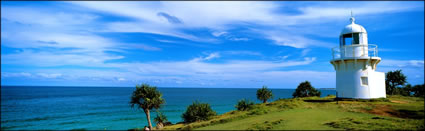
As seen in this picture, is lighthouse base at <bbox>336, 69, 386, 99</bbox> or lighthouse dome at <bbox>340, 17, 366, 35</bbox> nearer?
lighthouse base at <bbox>336, 69, 386, 99</bbox>

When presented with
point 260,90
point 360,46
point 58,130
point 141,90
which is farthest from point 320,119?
point 58,130

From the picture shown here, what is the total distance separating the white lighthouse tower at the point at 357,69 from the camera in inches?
864

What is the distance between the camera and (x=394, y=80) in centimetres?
4622

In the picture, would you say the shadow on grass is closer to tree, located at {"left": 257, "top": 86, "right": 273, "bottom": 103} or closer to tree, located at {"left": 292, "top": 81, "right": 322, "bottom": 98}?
tree, located at {"left": 257, "top": 86, "right": 273, "bottom": 103}

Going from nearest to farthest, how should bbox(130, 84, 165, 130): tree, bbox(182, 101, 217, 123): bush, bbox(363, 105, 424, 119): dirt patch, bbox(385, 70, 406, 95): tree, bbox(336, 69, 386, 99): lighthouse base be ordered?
bbox(363, 105, 424, 119): dirt patch
bbox(336, 69, 386, 99): lighthouse base
bbox(182, 101, 217, 123): bush
bbox(130, 84, 165, 130): tree
bbox(385, 70, 406, 95): tree

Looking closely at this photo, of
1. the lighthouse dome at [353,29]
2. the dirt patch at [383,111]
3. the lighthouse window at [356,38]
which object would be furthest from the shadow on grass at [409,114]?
the lighthouse dome at [353,29]

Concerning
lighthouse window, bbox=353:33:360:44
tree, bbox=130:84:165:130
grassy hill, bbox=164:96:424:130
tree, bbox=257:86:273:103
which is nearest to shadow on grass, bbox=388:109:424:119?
grassy hill, bbox=164:96:424:130

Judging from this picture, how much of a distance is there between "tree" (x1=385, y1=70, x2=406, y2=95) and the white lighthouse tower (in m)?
29.7

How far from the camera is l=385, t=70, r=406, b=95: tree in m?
45.3

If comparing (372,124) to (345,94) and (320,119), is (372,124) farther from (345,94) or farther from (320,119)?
(345,94)

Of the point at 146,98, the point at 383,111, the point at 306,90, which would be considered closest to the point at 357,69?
the point at 383,111

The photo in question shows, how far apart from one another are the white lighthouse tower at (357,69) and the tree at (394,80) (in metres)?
29.7

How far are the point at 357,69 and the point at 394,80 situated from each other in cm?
3314

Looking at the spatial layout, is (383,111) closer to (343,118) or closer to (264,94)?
(343,118)
